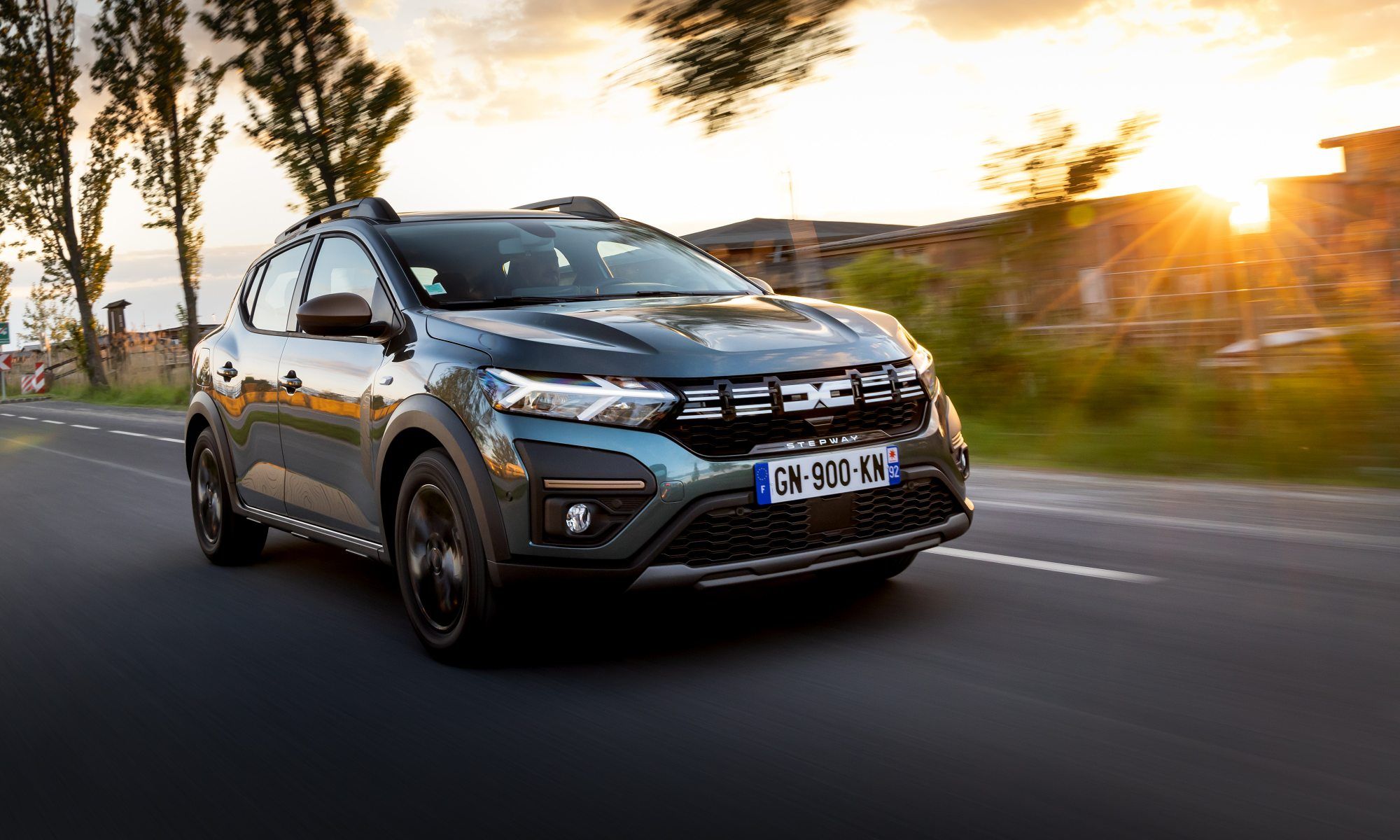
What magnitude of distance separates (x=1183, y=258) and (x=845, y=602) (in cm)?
808

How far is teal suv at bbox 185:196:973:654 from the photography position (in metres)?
4.03

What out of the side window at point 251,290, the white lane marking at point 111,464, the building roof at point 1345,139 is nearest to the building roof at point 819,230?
the building roof at point 1345,139

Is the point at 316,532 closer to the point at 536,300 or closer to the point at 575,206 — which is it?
the point at 536,300

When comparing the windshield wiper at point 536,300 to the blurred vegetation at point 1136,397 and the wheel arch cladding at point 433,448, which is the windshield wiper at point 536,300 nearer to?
the wheel arch cladding at point 433,448

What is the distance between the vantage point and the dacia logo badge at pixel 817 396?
164 inches

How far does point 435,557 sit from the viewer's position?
451cm

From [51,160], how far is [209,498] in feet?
140

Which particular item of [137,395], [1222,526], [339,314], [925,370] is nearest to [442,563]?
[339,314]

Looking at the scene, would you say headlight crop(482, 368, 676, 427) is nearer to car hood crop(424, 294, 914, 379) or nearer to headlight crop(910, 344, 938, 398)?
car hood crop(424, 294, 914, 379)

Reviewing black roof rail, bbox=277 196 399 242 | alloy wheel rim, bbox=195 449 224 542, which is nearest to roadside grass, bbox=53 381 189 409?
alloy wheel rim, bbox=195 449 224 542

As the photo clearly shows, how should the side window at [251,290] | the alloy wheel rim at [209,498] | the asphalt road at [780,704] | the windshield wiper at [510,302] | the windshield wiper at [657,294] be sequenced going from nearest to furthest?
the asphalt road at [780,704], the windshield wiper at [510,302], the windshield wiper at [657,294], the side window at [251,290], the alloy wheel rim at [209,498]

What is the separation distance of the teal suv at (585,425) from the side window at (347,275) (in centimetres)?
2

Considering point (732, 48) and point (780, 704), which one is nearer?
point (780, 704)

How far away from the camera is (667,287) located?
17.7 ft
